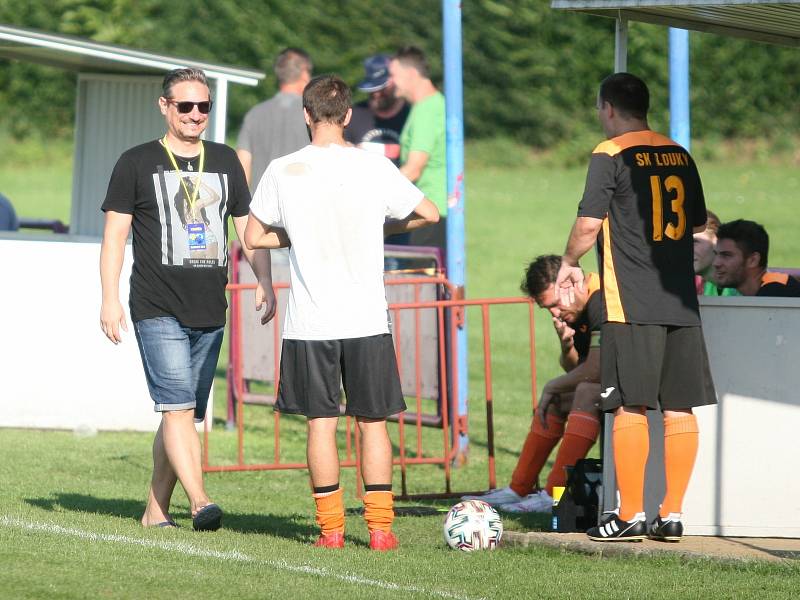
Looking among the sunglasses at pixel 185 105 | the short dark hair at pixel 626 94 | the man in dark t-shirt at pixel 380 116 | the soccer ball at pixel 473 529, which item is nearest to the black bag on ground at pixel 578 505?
the soccer ball at pixel 473 529

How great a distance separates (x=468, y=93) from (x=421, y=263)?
2503cm

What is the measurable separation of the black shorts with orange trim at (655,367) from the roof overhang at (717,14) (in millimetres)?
1393

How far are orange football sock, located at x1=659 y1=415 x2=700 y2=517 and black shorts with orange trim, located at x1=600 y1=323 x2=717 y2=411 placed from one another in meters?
0.09

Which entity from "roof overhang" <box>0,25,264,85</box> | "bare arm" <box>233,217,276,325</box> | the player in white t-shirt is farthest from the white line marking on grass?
"roof overhang" <box>0,25,264,85</box>

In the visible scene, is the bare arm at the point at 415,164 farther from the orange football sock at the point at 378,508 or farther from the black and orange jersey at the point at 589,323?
the orange football sock at the point at 378,508

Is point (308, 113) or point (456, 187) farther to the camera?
point (456, 187)

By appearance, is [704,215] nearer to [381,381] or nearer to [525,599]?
[381,381]

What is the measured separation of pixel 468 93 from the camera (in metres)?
35.4

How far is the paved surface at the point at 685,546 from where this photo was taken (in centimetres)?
632

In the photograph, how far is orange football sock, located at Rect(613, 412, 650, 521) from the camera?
255 inches

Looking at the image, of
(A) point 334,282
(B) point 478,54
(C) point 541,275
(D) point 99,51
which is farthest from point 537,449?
(B) point 478,54

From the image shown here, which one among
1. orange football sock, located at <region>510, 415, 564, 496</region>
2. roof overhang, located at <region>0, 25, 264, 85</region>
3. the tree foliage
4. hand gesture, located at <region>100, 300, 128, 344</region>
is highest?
the tree foliage

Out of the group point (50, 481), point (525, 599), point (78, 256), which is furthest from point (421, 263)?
point (525, 599)

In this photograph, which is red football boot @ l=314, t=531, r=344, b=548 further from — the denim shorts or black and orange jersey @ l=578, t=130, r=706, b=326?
black and orange jersey @ l=578, t=130, r=706, b=326
